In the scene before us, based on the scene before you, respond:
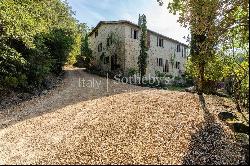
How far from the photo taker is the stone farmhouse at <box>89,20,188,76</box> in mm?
43031

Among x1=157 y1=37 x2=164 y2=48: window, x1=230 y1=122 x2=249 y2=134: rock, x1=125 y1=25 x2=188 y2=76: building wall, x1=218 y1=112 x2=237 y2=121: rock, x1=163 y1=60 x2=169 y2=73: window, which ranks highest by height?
x1=157 y1=37 x2=164 y2=48: window

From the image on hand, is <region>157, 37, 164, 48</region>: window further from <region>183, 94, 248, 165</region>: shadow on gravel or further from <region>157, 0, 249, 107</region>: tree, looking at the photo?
<region>183, 94, 248, 165</region>: shadow on gravel

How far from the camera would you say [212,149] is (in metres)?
11.7

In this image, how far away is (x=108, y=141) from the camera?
1298 centimetres

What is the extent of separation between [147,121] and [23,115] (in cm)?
846

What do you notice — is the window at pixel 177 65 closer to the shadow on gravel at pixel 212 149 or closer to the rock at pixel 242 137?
the shadow on gravel at pixel 212 149

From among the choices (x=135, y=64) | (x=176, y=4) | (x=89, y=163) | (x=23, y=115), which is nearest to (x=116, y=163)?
(x=89, y=163)

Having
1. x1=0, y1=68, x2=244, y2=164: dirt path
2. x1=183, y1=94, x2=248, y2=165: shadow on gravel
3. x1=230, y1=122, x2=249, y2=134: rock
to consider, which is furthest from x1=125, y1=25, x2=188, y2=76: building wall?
x1=183, y1=94, x2=248, y2=165: shadow on gravel

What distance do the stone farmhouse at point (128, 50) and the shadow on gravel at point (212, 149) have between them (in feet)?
95.7

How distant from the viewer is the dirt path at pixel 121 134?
11.4 meters

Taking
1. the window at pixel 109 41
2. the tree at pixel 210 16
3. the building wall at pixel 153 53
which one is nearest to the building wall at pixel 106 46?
the window at pixel 109 41

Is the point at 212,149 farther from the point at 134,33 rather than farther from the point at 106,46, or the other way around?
the point at 106,46

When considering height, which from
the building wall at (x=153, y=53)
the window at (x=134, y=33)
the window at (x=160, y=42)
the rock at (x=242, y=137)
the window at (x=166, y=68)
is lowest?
the rock at (x=242, y=137)

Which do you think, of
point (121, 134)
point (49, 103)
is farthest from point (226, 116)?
point (49, 103)
